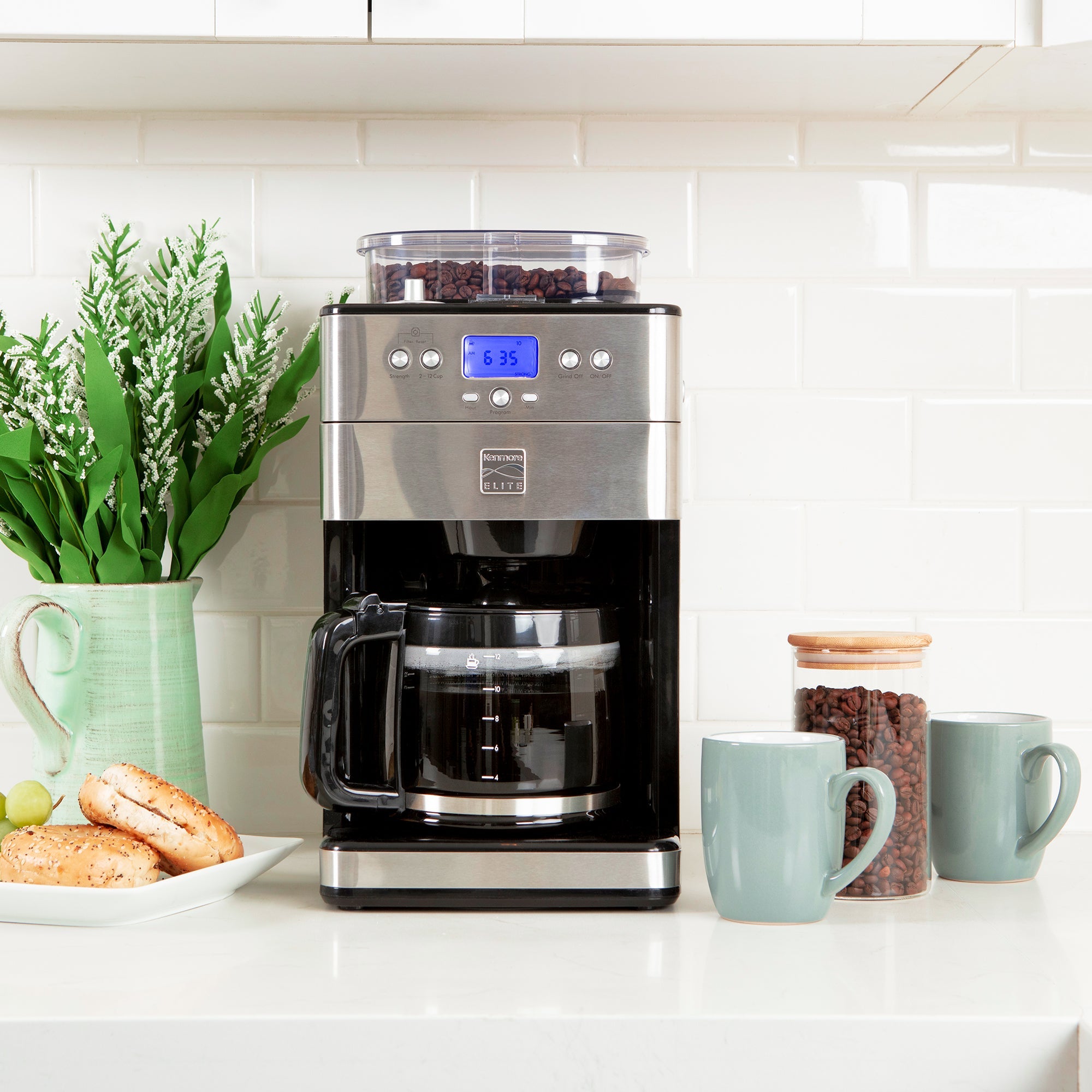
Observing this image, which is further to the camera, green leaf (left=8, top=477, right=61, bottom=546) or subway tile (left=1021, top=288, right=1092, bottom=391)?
subway tile (left=1021, top=288, right=1092, bottom=391)

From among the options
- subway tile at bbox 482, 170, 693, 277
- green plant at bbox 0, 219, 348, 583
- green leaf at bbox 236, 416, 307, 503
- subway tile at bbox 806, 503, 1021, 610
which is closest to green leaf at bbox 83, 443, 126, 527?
green plant at bbox 0, 219, 348, 583

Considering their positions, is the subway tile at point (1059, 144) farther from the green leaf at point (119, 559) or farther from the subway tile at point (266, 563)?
the green leaf at point (119, 559)

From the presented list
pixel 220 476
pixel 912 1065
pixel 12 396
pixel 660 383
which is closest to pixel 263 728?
pixel 220 476

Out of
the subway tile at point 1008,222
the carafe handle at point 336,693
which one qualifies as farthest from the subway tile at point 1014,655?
the carafe handle at point 336,693

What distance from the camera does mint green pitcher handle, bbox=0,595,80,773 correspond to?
3.01 feet

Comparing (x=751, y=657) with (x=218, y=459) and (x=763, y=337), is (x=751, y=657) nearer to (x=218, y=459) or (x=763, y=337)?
(x=763, y=337)

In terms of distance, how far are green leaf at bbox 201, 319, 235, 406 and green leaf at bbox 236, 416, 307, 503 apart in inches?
2.3

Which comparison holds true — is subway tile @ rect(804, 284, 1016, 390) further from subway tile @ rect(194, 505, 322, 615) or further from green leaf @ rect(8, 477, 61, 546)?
green leaf @ rect(8, 477, 61, 546)

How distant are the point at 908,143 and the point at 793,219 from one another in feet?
0.45

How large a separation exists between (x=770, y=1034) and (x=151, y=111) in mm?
989

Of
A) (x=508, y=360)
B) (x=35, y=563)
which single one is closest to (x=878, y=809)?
(x=508, y=360)

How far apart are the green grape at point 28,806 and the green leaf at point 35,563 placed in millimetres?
186

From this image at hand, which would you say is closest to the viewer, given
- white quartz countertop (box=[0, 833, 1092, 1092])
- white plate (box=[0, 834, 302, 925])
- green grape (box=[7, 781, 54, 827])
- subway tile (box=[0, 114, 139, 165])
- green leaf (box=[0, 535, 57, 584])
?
white quartz countertop (box=[0, 833, 1092, 1092])

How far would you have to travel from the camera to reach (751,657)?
1137 millimetres
